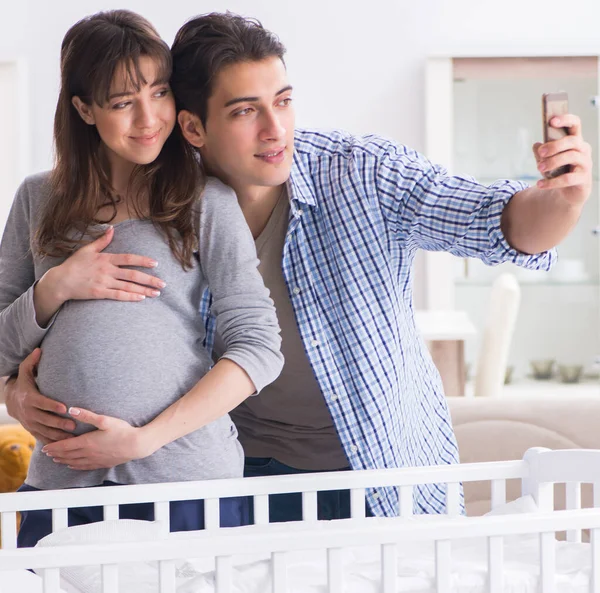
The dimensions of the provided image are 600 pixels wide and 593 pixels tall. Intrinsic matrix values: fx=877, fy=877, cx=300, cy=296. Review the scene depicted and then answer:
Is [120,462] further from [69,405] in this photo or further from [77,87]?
[77,87]

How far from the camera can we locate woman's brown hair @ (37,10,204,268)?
41.2 inches

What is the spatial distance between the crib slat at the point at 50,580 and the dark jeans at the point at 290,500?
2.06ft

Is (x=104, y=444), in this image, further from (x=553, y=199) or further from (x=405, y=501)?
(x=553, y=199)

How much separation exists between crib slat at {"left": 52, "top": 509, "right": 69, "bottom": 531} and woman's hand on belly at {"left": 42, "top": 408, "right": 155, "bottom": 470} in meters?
0.07

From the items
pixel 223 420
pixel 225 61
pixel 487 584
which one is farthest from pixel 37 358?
pixel 487 584

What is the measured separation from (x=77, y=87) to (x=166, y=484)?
497 millimetres

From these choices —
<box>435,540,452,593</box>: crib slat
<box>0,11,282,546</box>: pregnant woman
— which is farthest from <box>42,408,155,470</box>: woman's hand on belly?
<box>435,540,452,593</box>: crib slat

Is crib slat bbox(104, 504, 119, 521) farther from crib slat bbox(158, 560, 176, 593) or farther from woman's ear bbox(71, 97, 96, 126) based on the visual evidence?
woman's ear bbox(71, 97, 96, 126)

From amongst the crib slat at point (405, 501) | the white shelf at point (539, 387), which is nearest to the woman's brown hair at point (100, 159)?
the crib slat at point (405, 501)

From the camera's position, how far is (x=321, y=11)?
382 centimetres

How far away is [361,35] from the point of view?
3.83m

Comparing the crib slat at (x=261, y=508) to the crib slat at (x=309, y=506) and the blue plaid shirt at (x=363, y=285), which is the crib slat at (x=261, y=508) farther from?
the blue plaid shirt at (x=363, y=285)

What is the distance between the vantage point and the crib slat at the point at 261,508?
102cm

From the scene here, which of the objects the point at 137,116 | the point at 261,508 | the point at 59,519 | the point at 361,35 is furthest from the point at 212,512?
the point at 361,35
